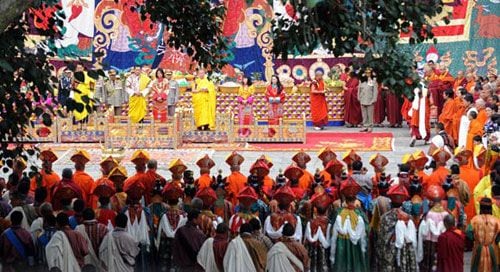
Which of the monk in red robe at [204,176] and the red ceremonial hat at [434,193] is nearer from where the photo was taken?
the red ceremonial hat at [434,193]

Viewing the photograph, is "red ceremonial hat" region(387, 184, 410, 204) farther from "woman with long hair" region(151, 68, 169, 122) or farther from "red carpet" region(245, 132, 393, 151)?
"woman with long hair" region(151, 68, 169, 122)

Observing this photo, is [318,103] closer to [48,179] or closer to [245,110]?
[245,110]

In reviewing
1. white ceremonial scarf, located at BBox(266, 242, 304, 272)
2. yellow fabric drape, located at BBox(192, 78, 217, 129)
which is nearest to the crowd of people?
white ceremonial scarf, located at BBox(266, 242, 304, 272)

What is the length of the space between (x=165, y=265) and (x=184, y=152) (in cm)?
979

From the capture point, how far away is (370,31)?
357 inches

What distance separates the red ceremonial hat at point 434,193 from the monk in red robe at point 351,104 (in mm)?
14479

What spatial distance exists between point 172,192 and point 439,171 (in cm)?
381

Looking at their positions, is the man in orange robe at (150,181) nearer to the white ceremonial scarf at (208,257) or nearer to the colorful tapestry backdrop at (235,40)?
the white ceremonial scarf at (208,257)

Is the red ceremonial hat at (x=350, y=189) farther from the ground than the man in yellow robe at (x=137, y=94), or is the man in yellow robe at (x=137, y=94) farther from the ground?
the man in yellow robe at (x=137, y=94)

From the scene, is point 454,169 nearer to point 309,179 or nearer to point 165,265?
point 309,179

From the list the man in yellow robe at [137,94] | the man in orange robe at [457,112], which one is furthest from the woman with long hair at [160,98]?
the man in orange robe at [457,112]

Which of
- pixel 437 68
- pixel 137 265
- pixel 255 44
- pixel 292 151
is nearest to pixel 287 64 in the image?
pixel 255 44

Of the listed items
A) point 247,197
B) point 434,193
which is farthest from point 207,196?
point 434,193

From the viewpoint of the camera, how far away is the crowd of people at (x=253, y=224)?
1122 cm
